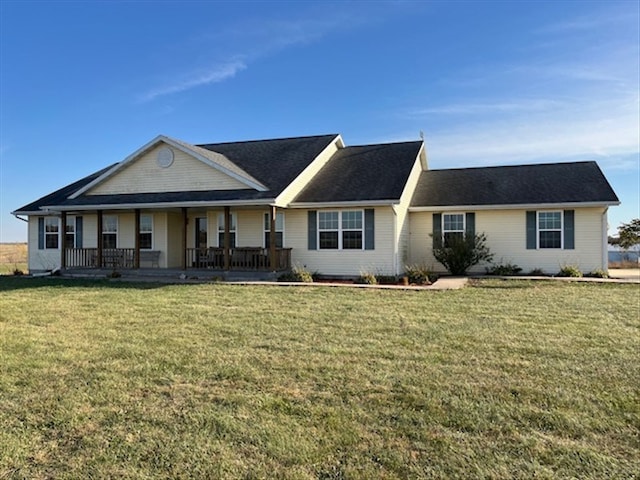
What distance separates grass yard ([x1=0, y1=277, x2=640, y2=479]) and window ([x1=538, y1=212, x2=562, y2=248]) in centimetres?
863

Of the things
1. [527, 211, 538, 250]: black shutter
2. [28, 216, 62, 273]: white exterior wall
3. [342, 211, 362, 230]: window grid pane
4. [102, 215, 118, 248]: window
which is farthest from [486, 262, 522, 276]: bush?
[28, 216, 62, 273]: white exterior wall

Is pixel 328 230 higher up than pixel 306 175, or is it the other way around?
pixel 306 175

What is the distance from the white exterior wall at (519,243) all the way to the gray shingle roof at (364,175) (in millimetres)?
2116

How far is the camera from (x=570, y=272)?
1552 cm

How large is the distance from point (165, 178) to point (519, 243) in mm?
13751

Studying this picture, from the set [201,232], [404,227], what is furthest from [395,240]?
[201,232]

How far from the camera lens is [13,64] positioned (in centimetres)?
1633

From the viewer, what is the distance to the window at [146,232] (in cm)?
1883

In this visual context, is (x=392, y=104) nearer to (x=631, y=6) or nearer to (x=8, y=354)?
(x=631, y=6)

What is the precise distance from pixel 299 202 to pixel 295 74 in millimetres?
6064

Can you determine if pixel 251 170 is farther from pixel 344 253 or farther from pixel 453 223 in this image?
pixel 453 223

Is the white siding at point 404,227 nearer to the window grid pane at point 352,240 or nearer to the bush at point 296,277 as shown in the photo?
the window grid pane at point 352,240

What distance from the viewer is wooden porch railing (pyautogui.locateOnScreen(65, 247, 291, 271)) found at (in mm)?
16156

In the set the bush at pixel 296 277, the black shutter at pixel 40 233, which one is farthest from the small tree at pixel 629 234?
the black shutter at pixel 40 233
